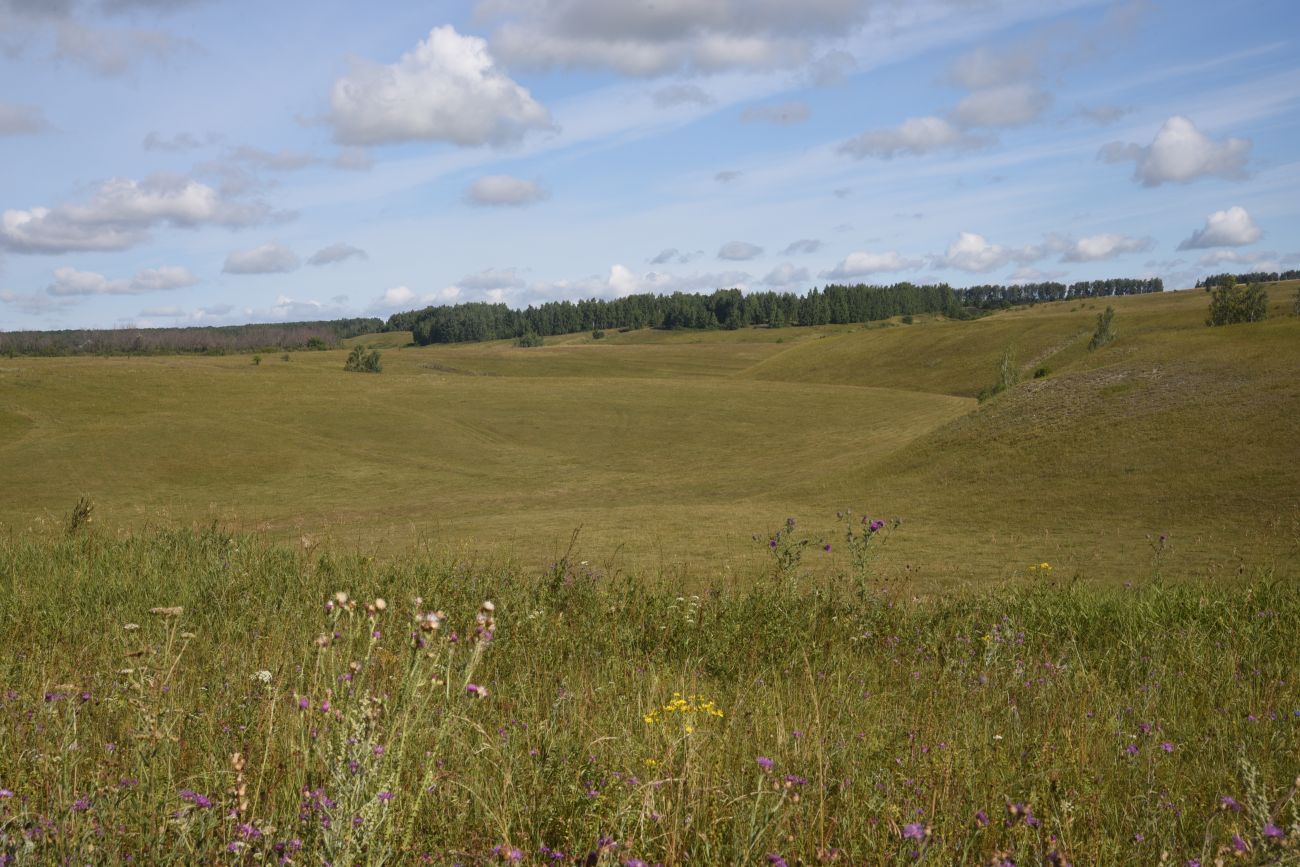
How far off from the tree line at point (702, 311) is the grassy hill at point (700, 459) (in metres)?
90.8

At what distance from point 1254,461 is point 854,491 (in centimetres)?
946

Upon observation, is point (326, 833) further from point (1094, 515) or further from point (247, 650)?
point (1094, 515)

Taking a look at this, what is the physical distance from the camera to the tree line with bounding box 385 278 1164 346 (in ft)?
520

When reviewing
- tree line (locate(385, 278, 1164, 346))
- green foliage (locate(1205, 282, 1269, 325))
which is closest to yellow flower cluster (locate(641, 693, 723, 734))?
green foliage (locate(1205, 282, 1269, 325))

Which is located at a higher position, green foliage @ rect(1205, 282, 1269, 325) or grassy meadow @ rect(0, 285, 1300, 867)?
green foliage @ rect(1205, 282, 1269, 325)

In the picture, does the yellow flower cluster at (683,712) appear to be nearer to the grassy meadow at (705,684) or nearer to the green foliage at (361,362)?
the grassy meadow at (705,684)

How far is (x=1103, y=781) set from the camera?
386 cm

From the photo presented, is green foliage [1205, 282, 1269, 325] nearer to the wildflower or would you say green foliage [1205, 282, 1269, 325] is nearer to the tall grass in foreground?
the tall grass in foreground

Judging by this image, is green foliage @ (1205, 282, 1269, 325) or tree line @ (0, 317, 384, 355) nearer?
green foliage @ (1205, 282, 1269, 325)

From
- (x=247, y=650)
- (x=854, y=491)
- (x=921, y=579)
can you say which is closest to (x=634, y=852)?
(x=247, y=650)

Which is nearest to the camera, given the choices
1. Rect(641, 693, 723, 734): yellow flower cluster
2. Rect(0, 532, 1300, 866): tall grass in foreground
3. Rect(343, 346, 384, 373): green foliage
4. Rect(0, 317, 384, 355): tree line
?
Rect(0, 532, 1300, 866): tall grass in foreground

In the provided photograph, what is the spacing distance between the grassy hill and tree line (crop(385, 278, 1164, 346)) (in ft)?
298

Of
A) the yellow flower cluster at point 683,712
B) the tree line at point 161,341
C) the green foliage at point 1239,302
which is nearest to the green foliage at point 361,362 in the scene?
the tree line at point 161,341

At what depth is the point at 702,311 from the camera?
162m
